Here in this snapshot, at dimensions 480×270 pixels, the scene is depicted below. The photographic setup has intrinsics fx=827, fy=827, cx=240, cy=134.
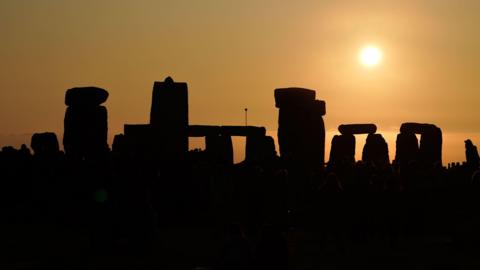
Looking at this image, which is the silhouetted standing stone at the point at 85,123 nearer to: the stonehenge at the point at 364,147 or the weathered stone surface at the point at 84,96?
the weathered stone surface at the point at 84,96

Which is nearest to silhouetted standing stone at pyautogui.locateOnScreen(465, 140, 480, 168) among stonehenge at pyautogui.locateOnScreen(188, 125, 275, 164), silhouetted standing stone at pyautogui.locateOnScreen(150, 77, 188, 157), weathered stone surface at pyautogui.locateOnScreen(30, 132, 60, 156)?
stonehenge at pyautogui.locateOnScreen(188, 125, 275, 164)

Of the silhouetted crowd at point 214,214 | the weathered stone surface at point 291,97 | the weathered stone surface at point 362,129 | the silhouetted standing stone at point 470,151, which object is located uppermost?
the weathered stone surface at point 291,97

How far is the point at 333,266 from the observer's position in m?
15.3

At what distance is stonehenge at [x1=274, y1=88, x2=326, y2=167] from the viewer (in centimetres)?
2989

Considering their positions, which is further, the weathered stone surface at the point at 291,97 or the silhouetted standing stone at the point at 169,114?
the weathered stone surface at the point at 291,97

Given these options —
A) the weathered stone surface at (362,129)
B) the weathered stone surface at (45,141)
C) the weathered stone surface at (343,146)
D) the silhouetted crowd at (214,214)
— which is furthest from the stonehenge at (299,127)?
the weathered stone surface at (45,141)

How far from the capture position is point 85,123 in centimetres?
2884

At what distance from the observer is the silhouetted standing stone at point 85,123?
2870 centimetres

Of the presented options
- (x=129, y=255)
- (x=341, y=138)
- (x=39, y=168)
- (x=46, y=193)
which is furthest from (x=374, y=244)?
(x=341, y=138)

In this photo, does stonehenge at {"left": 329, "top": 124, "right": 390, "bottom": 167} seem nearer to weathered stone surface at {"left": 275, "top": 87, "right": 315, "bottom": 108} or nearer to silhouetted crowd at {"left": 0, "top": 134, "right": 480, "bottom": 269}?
weathered stone surface at {"left": 275, "top": 87, "right": 315, "bottom": 108}

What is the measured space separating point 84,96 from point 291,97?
744 cm

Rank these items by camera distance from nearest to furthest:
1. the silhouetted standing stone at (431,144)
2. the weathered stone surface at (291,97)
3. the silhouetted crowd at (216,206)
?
the silhouetted crowd at (216,206) < the weathered stone surface at (291,97) < the silhouetted standing stone at (431,144)

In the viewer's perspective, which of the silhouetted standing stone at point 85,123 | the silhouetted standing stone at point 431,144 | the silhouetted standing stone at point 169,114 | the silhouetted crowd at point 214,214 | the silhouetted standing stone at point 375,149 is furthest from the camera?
the silhouetted standing stone at point 431,144

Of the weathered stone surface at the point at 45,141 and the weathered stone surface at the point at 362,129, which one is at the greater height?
the weathered stone surface at the point at 362,129
